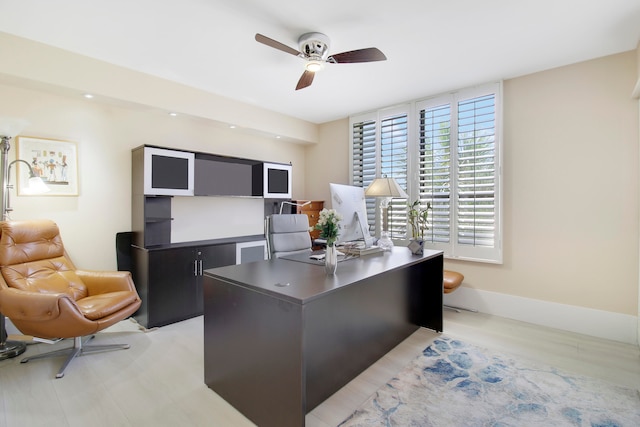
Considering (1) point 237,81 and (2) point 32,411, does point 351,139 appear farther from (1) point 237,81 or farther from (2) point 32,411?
(2) point 32,411

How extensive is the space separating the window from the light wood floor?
1.05m

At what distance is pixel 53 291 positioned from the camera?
2602 mm

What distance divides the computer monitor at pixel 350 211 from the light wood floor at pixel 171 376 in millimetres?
1063

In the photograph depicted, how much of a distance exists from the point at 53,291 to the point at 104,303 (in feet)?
1.68

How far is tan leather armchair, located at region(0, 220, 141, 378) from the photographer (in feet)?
7.21

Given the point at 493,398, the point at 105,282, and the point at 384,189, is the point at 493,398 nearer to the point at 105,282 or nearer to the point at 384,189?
the point at 384,189

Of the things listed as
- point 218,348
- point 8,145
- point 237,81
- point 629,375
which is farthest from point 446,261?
point 8,145

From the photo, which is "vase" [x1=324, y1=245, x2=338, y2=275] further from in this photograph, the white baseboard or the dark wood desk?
the white baseboard

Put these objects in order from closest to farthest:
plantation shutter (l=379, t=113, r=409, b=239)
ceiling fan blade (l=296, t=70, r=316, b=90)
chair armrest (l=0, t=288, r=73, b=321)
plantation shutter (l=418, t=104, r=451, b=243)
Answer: chair armrest (l=0, t=288, r=73, b=321)
ceiling fan blade (l=296, t=70, r=316, b=90)
plantation shutter (l=418, t=104, r=451, b=243)
plantation shutter (l=379, t=113, r=409, b=239)

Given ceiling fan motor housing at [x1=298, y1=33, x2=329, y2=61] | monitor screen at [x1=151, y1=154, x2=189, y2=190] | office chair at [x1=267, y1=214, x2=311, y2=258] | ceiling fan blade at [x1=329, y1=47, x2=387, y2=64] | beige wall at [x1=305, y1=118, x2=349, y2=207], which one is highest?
ceiling fan motor housing at [x1=298, y1=33, x2=329, y2=61]

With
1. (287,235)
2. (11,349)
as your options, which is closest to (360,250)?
(287,235)

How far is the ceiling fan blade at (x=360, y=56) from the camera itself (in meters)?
2.35

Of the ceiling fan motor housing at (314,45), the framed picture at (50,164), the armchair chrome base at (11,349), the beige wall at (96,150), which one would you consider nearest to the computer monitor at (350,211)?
the ceiling fan motor housing at (314,45)

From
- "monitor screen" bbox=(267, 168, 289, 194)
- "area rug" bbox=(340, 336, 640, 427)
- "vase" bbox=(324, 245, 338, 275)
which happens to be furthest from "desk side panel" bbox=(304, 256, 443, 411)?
"monitor screen" bbox=(267, 168, 289, 194)
